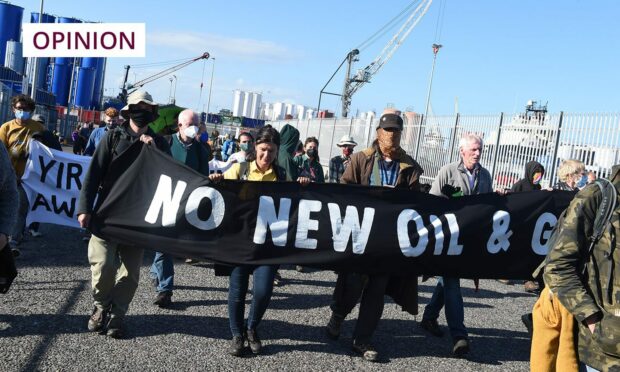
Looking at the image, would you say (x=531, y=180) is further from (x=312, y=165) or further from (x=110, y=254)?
(x=110, y=254)

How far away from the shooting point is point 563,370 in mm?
3287

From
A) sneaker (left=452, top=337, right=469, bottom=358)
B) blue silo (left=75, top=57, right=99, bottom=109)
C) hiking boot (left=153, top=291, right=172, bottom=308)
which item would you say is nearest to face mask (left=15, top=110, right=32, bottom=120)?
hiking boot (left=153, top=291, right=172, bottom=308)

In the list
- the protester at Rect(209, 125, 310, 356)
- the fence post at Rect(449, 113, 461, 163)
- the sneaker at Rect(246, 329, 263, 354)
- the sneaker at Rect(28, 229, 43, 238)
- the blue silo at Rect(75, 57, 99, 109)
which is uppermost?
the blue silo at Rect(75, 57, 99, 109)

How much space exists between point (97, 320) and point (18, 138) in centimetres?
322

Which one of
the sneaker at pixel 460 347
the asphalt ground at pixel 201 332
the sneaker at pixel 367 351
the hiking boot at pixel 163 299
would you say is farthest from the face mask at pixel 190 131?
the sneaker at pixel 460 347

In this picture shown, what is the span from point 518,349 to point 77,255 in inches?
213

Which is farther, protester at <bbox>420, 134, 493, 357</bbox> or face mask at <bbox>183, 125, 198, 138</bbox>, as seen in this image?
face mask at <bbox>183, 125, 198, 138</bbox>

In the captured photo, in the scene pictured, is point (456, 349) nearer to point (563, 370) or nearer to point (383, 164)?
point (383, 164)

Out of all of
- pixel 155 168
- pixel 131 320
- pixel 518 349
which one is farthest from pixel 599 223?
pixel 131 320

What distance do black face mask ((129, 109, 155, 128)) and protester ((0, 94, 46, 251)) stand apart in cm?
242

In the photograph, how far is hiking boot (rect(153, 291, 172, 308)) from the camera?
599cm

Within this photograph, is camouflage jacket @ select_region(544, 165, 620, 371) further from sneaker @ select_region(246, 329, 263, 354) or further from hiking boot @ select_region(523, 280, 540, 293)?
hiking boot @ select_region(523, 280, 540, 293)

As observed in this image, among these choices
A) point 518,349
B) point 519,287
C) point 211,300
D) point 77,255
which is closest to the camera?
point 518,349

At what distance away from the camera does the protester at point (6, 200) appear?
157 inches
